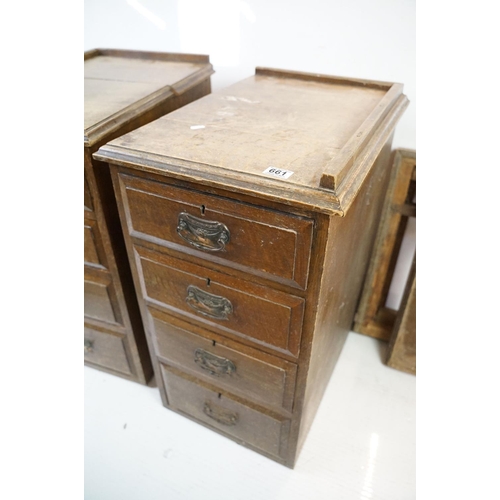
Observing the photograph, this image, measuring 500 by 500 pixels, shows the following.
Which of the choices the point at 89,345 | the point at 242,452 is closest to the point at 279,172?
the point at 242,452

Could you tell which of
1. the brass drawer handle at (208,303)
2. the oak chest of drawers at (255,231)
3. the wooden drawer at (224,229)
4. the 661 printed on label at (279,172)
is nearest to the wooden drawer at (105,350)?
the oak chest of drawers at (255,231)

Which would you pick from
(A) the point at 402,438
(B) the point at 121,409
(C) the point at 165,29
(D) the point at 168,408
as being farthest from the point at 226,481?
(C) the point at 165,29

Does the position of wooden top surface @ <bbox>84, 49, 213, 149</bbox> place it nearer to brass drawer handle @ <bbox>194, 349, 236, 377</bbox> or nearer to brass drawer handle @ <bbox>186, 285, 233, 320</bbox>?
brass drawer handle @ <bbox>186, 285, 233, 320</bbox>

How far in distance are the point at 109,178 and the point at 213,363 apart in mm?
499

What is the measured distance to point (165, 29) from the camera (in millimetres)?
1222

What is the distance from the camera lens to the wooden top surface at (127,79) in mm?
890

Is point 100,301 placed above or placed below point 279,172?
below

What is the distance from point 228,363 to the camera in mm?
918

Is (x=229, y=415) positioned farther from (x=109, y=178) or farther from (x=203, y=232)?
(x=109, y=178)

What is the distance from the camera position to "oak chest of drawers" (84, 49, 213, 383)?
0.87m

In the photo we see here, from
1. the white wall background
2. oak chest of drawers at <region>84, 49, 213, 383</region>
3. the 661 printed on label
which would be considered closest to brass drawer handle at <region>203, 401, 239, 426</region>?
oak chest of drawers at <region>84, 49, 213, 383</region>

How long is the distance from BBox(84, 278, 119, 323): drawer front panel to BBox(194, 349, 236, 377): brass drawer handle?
0.30 meters

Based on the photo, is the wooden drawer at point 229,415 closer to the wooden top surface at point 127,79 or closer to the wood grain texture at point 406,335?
the wood grain texture at point 406,335
